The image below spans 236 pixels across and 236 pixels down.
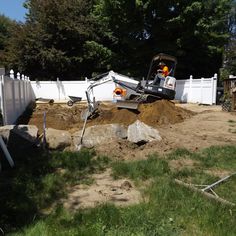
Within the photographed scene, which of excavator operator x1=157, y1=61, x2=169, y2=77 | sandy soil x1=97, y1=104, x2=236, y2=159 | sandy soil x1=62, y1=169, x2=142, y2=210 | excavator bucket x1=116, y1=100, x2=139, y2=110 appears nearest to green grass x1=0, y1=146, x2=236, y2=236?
sandy soil x1=62, y1=169, x2=142, y2=210

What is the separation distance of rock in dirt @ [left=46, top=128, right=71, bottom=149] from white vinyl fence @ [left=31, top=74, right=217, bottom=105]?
57.8ft

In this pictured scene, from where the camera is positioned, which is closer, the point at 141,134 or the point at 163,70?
the point at 141,134

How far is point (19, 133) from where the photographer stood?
981 cm

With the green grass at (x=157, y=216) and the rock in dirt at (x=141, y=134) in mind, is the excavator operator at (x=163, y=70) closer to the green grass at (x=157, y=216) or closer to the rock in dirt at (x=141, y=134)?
the rock in dirt at (x=141, y=134)

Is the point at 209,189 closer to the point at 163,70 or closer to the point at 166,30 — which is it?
the point at 163,70

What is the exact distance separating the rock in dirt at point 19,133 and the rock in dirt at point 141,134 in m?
2.17

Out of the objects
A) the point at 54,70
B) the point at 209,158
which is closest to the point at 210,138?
the point at 209,158

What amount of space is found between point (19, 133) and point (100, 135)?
188 cm

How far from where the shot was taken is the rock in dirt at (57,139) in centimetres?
1016

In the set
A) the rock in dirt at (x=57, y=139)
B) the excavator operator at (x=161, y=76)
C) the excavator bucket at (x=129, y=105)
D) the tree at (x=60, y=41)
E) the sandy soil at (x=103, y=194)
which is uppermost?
the tree at (x=60, y=41)

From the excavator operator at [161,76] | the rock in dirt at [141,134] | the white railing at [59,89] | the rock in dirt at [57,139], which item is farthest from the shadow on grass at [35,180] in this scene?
the white railing at [59,89]

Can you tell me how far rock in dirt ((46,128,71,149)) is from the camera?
1016 cm

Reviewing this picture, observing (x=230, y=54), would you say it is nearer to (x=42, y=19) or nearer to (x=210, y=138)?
(x=42, y=19)

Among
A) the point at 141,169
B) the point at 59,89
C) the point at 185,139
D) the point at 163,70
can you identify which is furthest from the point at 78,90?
the point at 141,169
